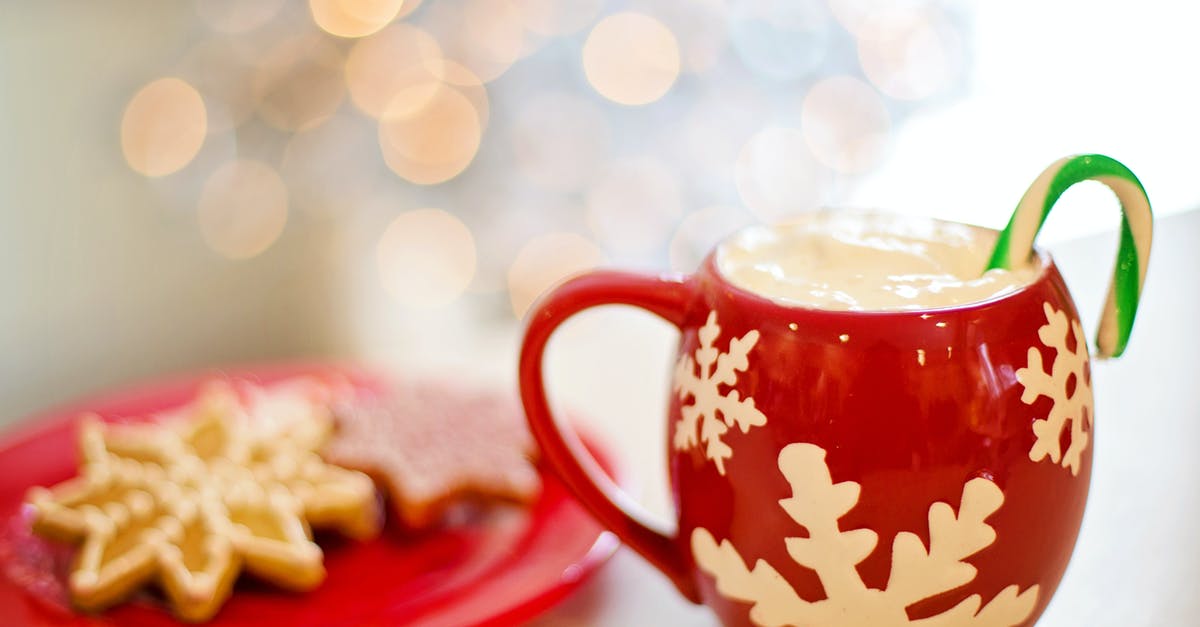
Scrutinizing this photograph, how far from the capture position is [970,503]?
409mm

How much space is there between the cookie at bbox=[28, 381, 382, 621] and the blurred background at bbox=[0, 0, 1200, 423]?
3.18 feet

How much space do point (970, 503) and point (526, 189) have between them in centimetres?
169

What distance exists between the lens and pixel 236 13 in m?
1.74

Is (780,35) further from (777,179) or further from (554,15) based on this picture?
(554,15)

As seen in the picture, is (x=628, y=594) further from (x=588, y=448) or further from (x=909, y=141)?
(x=909, y=141)

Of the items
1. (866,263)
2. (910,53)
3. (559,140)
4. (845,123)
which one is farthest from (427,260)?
(866,263)

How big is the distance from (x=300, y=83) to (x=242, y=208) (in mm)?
260

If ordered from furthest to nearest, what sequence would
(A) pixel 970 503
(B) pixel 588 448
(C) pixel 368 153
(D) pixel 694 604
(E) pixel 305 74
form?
1. (C) pixel 368 153
2. (E) pixel 305 74
3. (B) pixel 588 448
4. (D) pixel 694 604
5. (A) pixel 970 503

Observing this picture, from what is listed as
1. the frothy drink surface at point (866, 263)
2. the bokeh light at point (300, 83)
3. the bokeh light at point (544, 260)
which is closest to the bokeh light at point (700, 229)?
the bokeh light at point (544, 260)

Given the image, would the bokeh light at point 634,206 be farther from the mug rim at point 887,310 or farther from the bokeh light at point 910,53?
the mug rim at point 887,310

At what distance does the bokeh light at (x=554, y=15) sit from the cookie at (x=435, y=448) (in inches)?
45.9

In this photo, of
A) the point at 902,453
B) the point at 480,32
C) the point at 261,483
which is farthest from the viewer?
the point at 480,32

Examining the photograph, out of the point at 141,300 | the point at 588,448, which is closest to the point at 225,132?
the point at 141,300

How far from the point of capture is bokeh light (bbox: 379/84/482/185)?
1.85m
